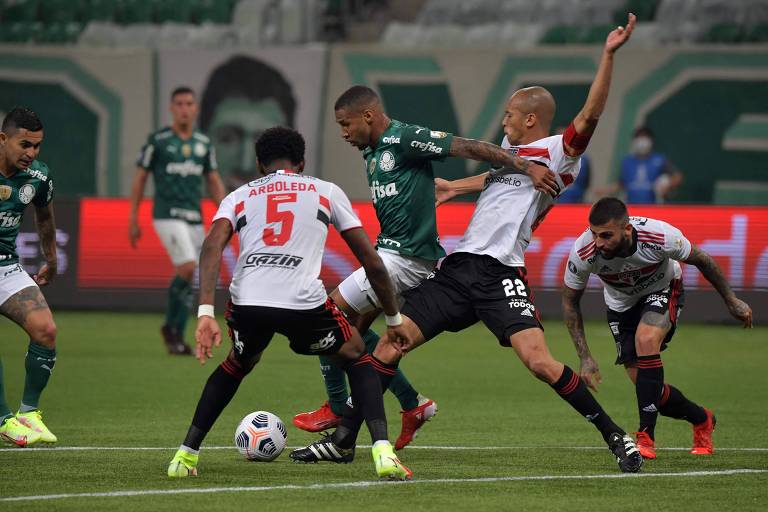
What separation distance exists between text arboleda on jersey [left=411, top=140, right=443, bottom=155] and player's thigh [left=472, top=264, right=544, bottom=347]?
0.72m

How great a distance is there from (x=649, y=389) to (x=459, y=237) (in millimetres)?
8778

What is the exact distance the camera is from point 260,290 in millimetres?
6938

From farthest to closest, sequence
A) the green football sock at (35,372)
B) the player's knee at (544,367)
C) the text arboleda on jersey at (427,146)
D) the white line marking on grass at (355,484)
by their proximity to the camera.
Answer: the green football sock at (35,372) < the text arboleda on jersey at (427,146) < the player's knee at (544,367) < the white line marking on grass at (355,484)

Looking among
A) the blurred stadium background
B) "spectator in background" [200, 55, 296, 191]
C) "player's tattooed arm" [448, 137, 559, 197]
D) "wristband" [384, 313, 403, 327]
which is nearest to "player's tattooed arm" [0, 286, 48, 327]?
"wristband" [384, 313, 403, 327]

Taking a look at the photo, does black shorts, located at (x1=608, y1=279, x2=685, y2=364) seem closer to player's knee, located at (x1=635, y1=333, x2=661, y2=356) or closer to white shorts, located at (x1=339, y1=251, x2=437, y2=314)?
player's knee, located at (x1=635, y1=333, x2=661, y2=356)

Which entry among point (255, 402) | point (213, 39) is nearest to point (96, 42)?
point (213, 39)

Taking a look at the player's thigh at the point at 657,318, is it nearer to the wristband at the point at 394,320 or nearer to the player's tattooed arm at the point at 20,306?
the wristband at the point at 394,320

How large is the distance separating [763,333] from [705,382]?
428 centimetres

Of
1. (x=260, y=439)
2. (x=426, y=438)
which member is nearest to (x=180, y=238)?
(x=426, y=438)

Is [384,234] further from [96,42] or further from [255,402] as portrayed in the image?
[96,42]

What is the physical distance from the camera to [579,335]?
27.1 feet

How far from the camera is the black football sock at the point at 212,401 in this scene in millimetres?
7051

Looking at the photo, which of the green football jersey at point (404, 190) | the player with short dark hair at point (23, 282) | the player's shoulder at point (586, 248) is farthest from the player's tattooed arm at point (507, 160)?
the player with short dark hair at point (23, 282)

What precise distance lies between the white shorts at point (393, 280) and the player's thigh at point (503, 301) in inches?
17.1
